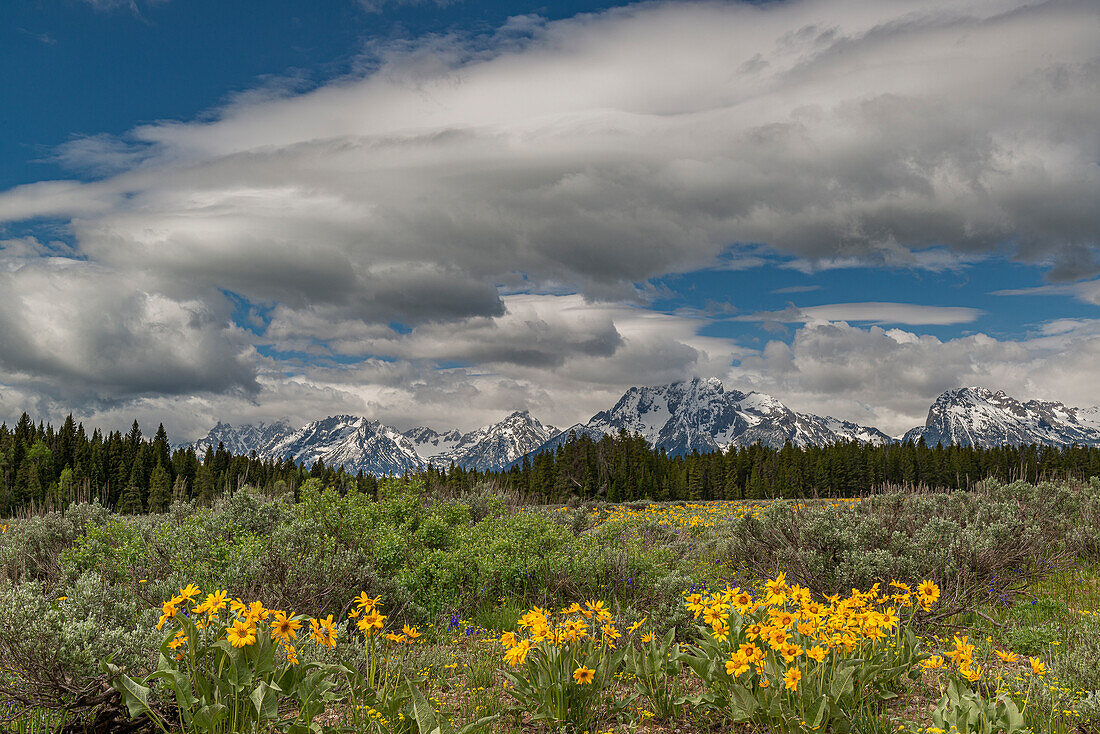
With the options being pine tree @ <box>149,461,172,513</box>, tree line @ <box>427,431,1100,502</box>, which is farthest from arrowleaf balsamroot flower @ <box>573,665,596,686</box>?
pine tree @ <box>149,461,172,513</box>

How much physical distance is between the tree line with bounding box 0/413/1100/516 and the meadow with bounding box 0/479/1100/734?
59.0m

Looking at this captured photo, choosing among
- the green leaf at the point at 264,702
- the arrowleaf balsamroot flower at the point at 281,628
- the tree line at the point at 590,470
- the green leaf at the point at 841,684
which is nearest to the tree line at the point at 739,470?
the tree line at the point at 590,470

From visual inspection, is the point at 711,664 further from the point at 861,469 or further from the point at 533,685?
the point at 861,469

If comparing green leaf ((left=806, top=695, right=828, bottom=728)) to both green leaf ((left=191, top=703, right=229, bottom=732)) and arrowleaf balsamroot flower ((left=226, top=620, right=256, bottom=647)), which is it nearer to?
arrowleaf balsamroot flower ((left=226, top=620, right=256, bottom=647))

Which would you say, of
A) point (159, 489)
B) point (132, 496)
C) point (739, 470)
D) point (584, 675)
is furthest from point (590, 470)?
point (584, 675)

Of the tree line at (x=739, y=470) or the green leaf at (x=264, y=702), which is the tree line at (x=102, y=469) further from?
the green leaf at (x=264, y=702)

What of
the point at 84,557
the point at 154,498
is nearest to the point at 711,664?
the point at 84,557

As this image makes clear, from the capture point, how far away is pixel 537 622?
4.34 meters

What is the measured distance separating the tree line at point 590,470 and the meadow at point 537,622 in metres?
59.0

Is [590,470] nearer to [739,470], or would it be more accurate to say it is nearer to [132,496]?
[739,470]

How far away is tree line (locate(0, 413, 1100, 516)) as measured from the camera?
73.3 metres

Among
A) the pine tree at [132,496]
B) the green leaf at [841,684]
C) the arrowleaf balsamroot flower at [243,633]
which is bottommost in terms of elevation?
the pine tree at [132,496]

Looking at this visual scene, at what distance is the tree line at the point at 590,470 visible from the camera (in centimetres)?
7331

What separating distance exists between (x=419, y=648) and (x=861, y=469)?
8883cm
